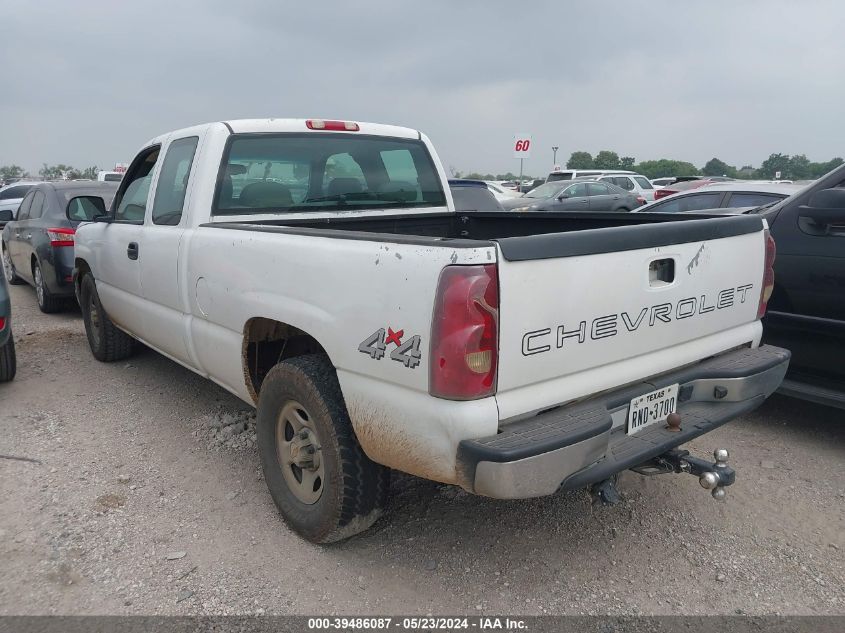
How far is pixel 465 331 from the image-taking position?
2.11 m

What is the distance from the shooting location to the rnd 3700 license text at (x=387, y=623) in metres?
2.47

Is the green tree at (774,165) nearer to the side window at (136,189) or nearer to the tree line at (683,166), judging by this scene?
the tree line at (683,166)

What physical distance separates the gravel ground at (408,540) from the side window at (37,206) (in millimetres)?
4513

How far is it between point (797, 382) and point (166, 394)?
167 inches

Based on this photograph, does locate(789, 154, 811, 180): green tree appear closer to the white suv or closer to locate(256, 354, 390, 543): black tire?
the white suv

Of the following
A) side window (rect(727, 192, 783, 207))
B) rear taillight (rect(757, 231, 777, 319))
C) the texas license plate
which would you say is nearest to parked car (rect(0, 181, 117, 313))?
the texas license plate

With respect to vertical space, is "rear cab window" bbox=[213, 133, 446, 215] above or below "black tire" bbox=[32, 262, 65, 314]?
above

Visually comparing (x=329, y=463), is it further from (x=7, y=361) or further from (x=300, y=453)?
(x=7, y=361)

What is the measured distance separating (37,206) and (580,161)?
197ft

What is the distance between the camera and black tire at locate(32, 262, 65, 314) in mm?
7512

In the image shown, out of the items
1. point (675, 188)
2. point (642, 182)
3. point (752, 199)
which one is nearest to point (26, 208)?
point (752, 199)

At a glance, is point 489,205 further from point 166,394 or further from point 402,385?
point 402,385

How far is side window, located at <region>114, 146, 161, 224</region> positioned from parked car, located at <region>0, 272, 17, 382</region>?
3.09 ft

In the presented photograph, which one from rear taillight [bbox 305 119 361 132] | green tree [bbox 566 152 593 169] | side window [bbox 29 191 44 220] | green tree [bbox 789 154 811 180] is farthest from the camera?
green tree [bbox 566 152 593 169]
